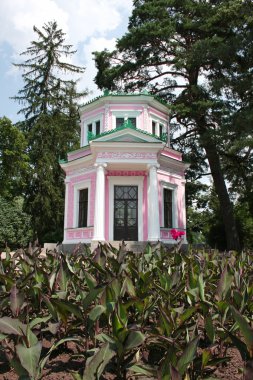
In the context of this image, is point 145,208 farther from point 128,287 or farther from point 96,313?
point 96,313

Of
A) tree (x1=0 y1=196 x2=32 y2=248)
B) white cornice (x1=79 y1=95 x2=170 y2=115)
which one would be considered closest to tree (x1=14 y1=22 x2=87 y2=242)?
tree (x1=0 y1=196 x2=32 y2=248)

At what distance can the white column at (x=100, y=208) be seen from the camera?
14823 mm

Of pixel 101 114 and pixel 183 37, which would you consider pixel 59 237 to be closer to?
pixel 101 114

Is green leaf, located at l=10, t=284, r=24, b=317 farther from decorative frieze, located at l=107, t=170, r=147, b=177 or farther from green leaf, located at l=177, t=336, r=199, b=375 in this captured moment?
decorative frieze, located at l=107, t=170, r=147, b=177

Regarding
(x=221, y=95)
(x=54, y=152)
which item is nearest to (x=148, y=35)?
(x=221, y=95)

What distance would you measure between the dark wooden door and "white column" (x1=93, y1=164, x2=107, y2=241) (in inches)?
72.0

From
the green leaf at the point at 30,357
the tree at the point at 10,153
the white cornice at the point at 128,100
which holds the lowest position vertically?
the green leaf at the point at 30,357

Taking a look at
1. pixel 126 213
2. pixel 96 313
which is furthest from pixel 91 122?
pixel 96 313

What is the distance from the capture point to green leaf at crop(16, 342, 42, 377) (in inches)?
60.3

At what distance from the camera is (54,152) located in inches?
1150

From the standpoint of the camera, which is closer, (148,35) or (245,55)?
(245,55)

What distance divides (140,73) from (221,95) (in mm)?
5902

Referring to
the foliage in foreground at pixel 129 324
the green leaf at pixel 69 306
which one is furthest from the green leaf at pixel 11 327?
the green leaf at pixel 69 306

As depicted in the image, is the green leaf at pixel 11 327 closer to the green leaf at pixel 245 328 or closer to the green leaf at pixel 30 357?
the green leaf at pixel 30 357
